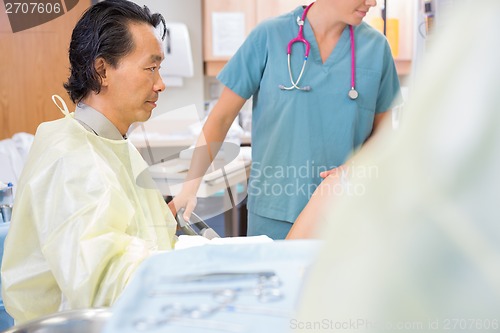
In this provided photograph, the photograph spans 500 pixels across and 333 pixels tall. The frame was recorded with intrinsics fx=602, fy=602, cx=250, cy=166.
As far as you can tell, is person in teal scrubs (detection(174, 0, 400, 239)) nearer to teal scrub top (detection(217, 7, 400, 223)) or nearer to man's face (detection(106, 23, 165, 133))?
teal scrub top (detection(217, 7, 400, 223))

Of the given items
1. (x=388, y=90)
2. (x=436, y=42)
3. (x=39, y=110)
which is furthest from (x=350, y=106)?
(x=39, y=110)

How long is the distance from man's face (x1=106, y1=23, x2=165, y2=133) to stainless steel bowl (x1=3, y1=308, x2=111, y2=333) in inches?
31.3

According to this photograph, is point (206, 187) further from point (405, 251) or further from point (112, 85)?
point (405, 251)

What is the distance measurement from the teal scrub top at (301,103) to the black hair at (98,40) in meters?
0.46

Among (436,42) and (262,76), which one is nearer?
(436,42)

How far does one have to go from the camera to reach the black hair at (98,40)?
55.0 inches

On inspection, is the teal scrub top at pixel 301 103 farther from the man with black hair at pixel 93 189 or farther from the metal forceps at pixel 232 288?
the metal forceps at pixel 232 288

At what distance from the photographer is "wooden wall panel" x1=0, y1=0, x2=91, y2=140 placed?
3.89 m

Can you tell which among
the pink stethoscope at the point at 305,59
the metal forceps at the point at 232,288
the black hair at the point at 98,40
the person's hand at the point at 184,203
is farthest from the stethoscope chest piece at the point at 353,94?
the metal forceps at the point at 232,288

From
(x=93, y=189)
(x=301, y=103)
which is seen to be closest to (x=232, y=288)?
(x=93, y=189)

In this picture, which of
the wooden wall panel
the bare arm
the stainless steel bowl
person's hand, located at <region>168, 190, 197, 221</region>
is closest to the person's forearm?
the bare arm

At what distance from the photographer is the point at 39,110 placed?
4.02m

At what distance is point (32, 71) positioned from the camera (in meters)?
3.96

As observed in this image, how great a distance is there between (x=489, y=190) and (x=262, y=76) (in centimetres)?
158
